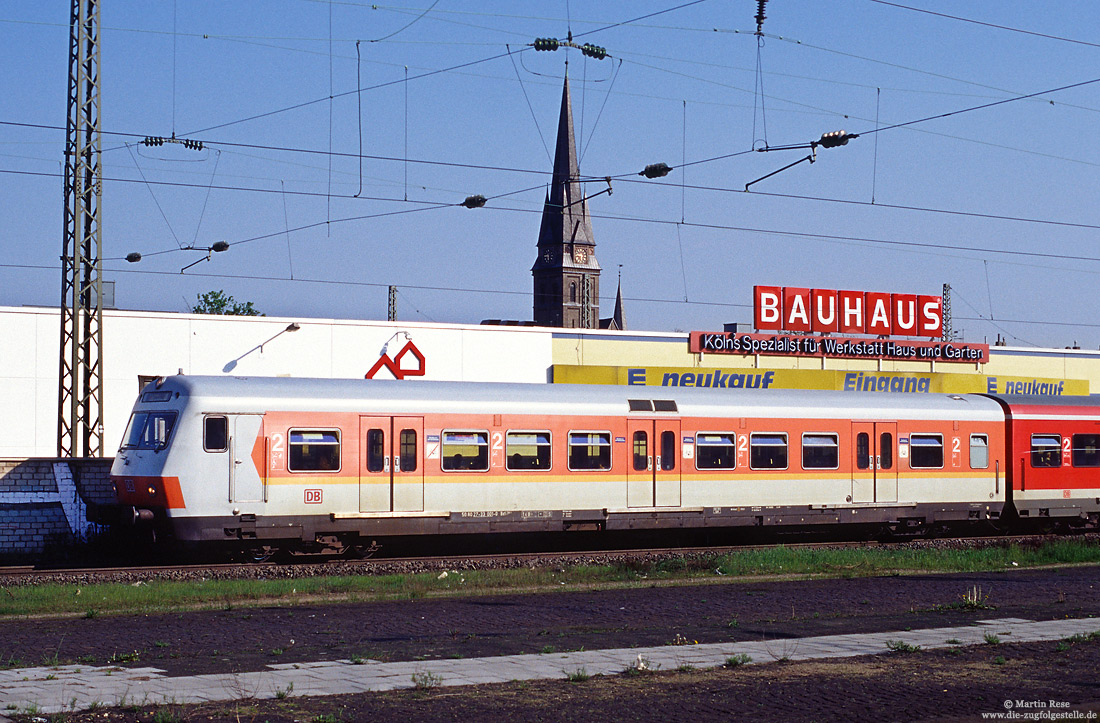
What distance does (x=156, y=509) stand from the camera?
20.9 m

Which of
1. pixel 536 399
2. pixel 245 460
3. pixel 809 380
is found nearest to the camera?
pixel 245 460

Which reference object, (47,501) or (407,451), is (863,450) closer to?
(407,451)

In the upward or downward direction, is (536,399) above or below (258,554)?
above

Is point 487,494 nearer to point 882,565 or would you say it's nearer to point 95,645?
point 882,565

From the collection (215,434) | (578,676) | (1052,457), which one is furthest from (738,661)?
(1052,457)

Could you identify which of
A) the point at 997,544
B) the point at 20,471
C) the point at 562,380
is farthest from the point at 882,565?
the point at 562,380

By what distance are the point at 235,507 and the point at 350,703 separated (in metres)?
12.6

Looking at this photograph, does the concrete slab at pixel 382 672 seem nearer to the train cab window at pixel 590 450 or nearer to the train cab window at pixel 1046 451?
the train cab window at pixel 590 450

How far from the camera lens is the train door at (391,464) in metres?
22.1

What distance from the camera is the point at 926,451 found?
27719 millimetres

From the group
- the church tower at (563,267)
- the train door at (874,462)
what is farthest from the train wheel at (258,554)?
the church tower at (563,267)

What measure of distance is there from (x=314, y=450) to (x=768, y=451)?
32.0ft

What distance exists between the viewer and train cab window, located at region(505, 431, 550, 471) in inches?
921

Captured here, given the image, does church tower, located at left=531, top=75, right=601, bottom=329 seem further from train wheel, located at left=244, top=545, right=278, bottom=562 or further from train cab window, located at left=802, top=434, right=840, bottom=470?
train wheel, located at left=244, top=545, right=278, bottom=562
